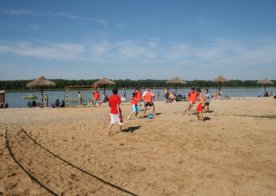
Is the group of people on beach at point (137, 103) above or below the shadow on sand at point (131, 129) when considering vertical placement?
above

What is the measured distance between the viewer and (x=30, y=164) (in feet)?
25.0

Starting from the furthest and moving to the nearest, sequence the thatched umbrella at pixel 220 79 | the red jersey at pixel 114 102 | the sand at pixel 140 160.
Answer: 1. the thatched umbrella at pixel 220 79
2. the red jersey at pixel 114 102
3. the sand at pixel 140 160

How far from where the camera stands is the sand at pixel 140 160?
618cm

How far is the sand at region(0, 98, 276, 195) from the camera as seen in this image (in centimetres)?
618

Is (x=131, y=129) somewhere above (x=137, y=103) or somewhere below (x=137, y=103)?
below

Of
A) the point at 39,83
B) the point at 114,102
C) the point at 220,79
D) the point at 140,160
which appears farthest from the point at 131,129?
the point at 220,79

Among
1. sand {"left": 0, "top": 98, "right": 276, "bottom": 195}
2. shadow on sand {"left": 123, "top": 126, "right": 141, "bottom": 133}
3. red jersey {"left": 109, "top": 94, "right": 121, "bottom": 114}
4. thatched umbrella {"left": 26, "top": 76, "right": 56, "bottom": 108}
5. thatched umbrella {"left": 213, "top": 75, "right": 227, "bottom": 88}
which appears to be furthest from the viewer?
thatched umbrella {"left": 213, "top": 75, "right": 227, "bottom": 88}

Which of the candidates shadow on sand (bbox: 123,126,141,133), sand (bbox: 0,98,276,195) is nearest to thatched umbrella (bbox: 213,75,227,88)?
sand (bbox: 0,98,276,195)

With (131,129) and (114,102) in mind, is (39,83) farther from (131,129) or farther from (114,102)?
(114,102)

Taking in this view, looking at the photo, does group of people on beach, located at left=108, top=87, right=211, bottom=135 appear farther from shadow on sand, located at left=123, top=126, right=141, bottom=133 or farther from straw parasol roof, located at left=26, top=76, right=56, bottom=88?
straw parasol roof, located at left=26, top=76, right=56, bottom=88

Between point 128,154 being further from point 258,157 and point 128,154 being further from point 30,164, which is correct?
point 258,157

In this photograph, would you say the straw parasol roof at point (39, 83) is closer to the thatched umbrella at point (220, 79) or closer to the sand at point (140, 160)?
the sand at point (140, 160)

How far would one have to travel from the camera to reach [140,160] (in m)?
8.18

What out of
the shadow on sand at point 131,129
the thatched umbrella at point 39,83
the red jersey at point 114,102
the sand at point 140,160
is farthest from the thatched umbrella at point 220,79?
the red jersey at point 114,102
